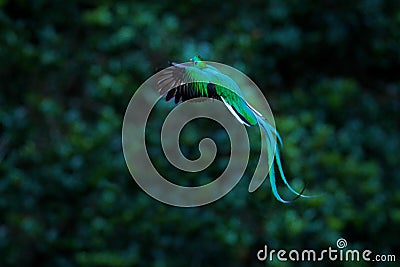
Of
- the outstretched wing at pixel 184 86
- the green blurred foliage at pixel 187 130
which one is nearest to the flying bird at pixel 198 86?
the outstretched wing at pixel 184 86

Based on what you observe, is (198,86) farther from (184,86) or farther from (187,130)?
(187,130)

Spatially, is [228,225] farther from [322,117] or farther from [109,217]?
[322,117]

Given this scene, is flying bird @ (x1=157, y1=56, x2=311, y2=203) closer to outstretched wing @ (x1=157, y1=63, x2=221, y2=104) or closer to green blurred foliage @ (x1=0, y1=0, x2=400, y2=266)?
outstretched wing @ (x1=157, y1=63, x2=221, y2=104)

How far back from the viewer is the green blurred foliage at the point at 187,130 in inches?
101

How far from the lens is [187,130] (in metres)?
2.73

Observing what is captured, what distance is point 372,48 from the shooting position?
3.16 m

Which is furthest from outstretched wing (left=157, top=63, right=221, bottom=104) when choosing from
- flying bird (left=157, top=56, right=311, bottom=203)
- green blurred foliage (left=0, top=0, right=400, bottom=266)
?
green blurred foliage (left=0, top=0, right=400, bottom=266)

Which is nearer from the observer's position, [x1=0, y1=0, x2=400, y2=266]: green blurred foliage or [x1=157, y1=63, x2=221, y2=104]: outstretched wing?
[x1=157, y1=63, x2=221, y2=104]: outstretched wing

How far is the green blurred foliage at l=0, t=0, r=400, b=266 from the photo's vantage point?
8.42ft

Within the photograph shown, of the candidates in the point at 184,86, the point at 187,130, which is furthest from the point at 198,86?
the point at 187,130

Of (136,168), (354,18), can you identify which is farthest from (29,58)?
(354,18)

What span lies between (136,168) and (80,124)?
26 centimetres

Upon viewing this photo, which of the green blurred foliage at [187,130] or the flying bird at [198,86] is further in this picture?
the green blurred foliage at [187,130]

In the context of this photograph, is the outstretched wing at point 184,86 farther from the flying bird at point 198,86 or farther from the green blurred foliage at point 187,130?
the green blurred foliage at point 187,130
